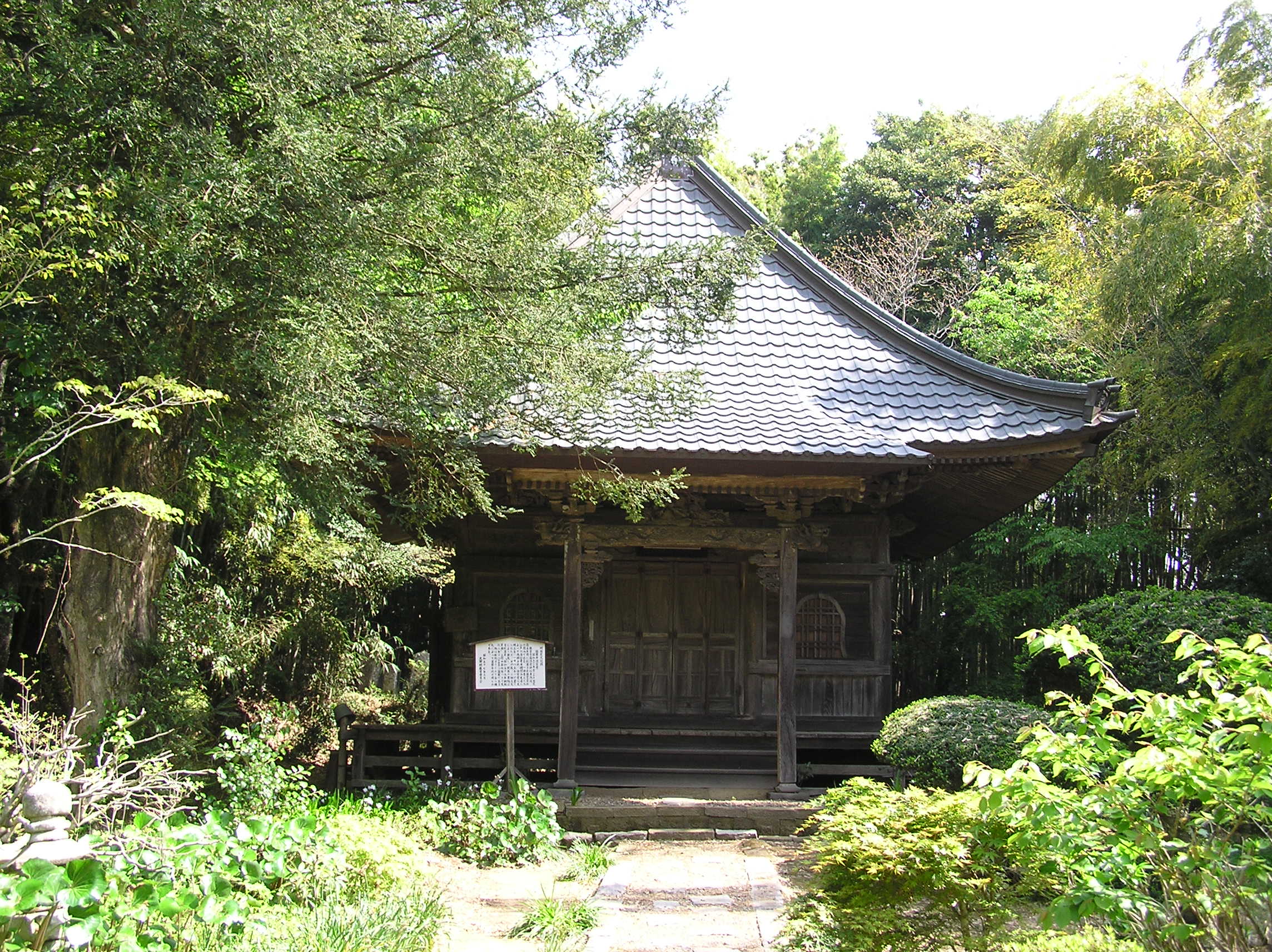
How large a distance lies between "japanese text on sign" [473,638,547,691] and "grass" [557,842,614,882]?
4.11ft

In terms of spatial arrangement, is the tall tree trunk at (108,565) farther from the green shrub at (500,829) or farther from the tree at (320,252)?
the green shrub at (500,829)

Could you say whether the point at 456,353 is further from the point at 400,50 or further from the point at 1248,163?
the point at 1248,163

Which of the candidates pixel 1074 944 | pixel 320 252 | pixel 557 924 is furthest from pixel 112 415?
pixel 1074 944

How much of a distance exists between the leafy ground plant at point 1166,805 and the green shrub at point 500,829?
169 inches

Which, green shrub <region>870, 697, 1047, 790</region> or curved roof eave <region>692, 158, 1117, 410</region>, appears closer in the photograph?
green shrub <region>870, 697, 1047, 790</region>

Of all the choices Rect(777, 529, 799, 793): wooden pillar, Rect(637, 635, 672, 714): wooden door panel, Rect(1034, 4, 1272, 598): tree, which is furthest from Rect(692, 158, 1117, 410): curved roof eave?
Rect(637, 635, 672, 714): wooden door panel

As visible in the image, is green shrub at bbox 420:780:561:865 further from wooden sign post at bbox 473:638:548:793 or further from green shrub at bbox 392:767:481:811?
wooden sign post at bbox 473:638:548:793

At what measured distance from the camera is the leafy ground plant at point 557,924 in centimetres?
514

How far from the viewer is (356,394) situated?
6.04 m

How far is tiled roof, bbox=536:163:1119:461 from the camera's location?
26.9 feet


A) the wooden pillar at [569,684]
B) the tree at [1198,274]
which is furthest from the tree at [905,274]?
the wooden pillar at [569,684]

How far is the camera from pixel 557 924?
17.4ft

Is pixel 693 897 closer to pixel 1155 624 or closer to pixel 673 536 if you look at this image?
pixel 673 536

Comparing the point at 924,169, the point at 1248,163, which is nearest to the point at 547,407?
the point at 1248,163
